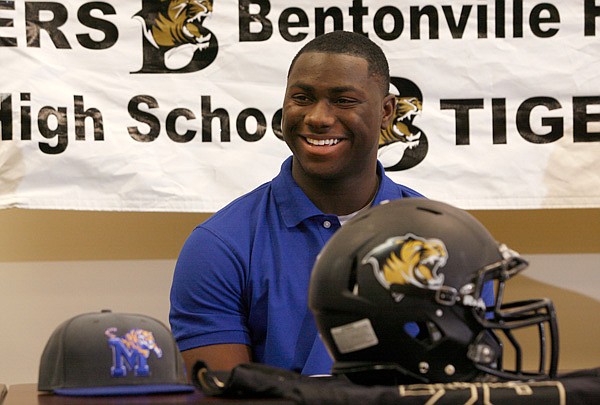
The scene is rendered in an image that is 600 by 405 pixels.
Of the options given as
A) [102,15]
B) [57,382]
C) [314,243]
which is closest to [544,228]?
[314,243]

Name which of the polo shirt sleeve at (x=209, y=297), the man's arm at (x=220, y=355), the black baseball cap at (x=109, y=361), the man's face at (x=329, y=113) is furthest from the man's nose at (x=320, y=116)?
the black baseball cap at (x=109, y=361)

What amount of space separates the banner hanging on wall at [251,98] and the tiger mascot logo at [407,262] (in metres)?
1.28

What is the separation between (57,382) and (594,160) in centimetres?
176

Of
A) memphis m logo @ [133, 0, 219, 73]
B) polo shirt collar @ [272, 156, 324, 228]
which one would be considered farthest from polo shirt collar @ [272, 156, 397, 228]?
memphis m logo @ [133, 0, 219, 73]

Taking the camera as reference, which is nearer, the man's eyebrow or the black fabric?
the black fabric

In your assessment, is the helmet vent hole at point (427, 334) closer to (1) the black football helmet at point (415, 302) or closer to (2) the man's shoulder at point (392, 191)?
(1) the black football helmet at point (415, 302)

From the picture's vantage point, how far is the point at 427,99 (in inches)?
102

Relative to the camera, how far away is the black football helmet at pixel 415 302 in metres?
1.27

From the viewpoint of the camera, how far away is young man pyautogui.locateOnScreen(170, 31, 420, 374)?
1816 millimetres

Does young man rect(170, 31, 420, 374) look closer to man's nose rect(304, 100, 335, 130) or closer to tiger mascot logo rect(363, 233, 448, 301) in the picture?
man's nose rect(304, 100, 335, 130)

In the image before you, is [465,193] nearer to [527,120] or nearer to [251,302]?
[527,120]

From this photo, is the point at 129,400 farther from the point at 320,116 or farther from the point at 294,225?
the point at 320,116

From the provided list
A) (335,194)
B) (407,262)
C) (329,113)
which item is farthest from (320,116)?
(407,262)

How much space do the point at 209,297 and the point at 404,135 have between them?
0.89 meters
